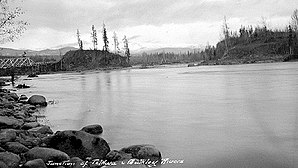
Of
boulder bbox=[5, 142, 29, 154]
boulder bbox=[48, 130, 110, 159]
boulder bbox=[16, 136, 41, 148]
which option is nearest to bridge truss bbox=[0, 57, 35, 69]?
boulder bbox=[16, 136, 41, 148]

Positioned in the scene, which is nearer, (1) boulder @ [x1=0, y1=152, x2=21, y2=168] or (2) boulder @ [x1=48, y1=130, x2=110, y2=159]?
(1) boulder @ [x1=0, y1=152, x2=21, y2=168]

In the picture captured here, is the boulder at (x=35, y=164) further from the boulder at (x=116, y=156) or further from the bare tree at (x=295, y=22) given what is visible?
the bare tree at (x=295, y=22)

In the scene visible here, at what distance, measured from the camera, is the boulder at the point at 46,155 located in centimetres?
932

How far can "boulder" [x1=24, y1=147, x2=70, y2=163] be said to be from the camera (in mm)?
9320

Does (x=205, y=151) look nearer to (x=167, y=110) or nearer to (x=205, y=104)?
(x=167, y=110)

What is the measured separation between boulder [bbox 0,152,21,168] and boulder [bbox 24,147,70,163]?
1.27 ft

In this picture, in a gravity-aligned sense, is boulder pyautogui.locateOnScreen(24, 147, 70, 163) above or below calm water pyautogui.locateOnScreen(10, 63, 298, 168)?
above

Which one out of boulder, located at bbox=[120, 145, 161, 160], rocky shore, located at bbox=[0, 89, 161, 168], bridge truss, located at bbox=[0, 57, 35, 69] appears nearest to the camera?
rocky shore, located at bbox=[0, 89, 161, 168]

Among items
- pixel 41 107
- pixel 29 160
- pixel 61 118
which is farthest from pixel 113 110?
pixel 29 160

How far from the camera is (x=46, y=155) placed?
9398 millimetres

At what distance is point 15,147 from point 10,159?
4.01ft

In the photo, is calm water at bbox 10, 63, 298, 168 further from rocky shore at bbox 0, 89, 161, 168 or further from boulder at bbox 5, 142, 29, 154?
boulder at bbox 5, 142, 29, 154

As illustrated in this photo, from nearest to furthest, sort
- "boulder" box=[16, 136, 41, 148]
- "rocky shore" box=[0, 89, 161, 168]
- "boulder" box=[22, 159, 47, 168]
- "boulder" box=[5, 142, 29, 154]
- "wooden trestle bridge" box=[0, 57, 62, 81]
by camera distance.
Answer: "boulder" box=[22, 159, 47, 168] → "rocky shore" box=[0, 89, 161, 168] → "boulder" box=[5, 142, 29, 154] → "boulder" box=[16, 136, 41, 148] → "wooden trestle bridge" box=[0, 57, 62, 81]

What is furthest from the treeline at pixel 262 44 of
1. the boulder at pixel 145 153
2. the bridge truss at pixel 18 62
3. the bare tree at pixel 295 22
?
the boulder at pixel 145 153
